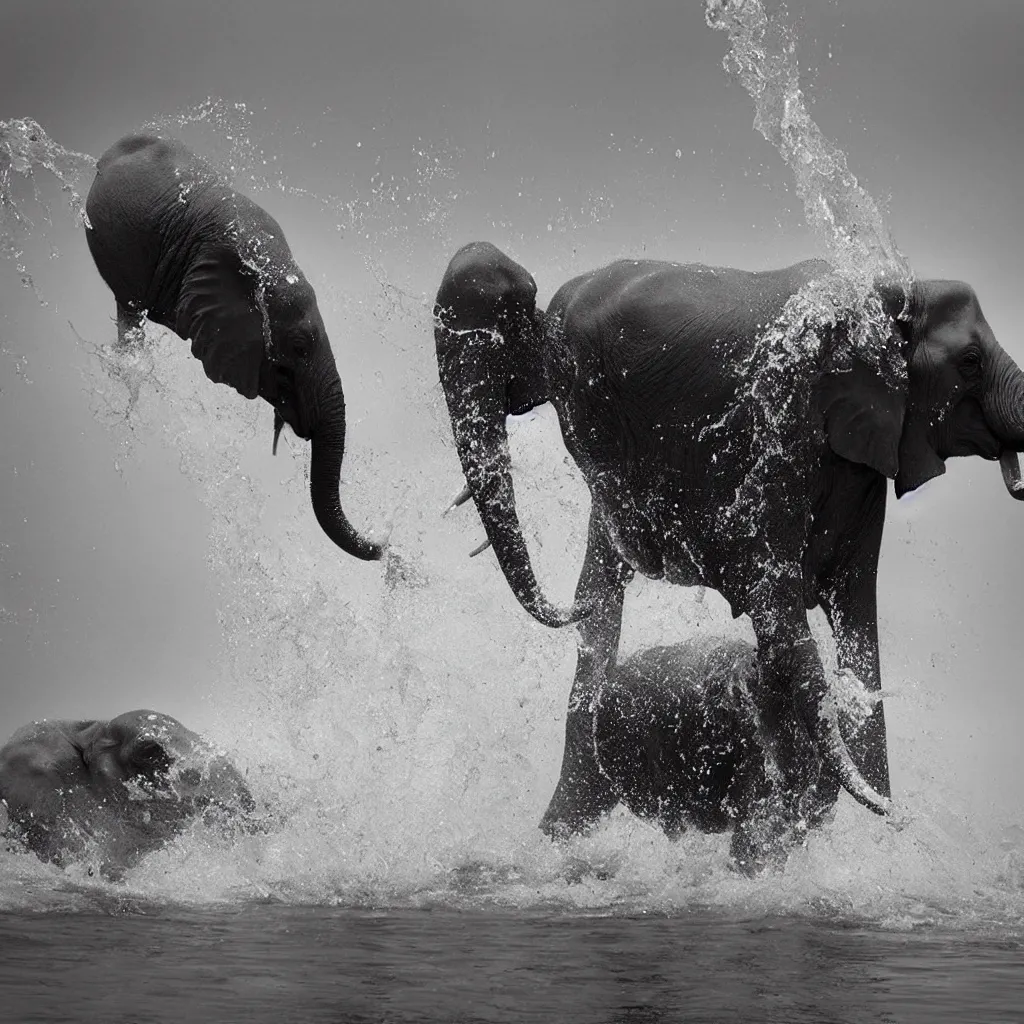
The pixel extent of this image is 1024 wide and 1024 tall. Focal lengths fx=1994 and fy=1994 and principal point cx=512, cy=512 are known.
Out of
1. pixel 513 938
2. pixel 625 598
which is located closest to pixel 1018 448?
pixel 625 598

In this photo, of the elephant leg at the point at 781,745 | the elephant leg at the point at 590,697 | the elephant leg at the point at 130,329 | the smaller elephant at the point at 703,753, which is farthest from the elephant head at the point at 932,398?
the elephant leg at the point at 130,329

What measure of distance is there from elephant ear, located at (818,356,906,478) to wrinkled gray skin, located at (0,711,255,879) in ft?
12.1

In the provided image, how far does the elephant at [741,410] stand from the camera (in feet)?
30.7

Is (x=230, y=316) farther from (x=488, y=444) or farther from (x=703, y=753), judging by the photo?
(x=703, y=753)

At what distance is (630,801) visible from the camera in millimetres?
10023

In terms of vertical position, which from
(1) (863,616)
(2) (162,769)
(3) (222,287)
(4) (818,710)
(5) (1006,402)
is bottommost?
(2) (162,769)

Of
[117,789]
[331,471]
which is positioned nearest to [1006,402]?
[331,471]

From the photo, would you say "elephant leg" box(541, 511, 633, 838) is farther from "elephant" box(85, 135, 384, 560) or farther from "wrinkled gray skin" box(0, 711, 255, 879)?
"wrinkled gray skin" box(0, 711, 255, 879)

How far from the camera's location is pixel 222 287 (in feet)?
31.6

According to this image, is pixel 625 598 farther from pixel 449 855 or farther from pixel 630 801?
pixel 449 855

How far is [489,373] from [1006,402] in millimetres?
2584

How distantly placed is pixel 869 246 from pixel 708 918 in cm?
336

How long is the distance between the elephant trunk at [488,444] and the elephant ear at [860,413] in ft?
4.94

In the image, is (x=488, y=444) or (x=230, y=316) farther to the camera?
(x=230, y=316)
